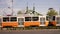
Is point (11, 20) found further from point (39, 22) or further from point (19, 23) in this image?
point (39, 22)

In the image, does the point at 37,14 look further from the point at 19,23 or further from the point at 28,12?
the point at 19,23

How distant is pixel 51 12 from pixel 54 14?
1.64 feet

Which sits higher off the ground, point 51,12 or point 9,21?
point 51,12

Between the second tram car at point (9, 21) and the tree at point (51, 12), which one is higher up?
the tree at point (51, 12)

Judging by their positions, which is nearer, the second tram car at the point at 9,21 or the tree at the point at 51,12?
the second tram car at the point at 9,21

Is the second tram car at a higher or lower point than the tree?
lower

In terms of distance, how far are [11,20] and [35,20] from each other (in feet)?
8.17

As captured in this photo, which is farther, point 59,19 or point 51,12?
point 51,12

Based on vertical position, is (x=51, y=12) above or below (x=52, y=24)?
above

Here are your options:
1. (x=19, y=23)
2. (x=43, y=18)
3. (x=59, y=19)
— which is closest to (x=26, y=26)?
(x=19, y=23)

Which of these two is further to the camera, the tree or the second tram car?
the tree

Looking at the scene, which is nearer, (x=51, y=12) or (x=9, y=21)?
(x=9, y=21)

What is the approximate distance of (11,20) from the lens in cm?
1791

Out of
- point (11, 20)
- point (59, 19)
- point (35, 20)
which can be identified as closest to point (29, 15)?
point (35, 20)
